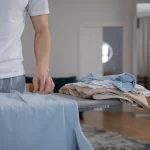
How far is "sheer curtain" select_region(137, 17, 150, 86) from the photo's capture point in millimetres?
5180

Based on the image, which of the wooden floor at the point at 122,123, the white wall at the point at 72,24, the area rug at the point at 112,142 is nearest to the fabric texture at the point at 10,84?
the area rug at the point at 112,142

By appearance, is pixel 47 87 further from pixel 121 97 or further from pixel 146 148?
Answer: pixel 146 148

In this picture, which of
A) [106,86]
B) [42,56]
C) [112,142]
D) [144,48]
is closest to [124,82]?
[106,86]

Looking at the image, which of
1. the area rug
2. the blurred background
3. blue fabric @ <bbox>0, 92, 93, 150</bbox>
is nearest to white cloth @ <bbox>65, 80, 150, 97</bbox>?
blue fabric @ <bbox>0, 92, 93, 150</bbox>

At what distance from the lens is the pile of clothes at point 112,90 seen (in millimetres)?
1086

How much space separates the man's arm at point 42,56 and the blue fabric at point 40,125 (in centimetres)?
14

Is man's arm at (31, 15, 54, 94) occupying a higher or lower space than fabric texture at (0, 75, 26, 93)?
higher

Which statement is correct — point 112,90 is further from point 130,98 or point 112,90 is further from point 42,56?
point 42,56

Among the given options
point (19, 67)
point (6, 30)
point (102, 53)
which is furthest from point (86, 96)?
point (102, 53)

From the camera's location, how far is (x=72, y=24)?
559 cm

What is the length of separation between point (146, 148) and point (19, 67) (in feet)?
7.27

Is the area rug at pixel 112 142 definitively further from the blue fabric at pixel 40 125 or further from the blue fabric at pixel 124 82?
the blue fabric at pixel 40 125

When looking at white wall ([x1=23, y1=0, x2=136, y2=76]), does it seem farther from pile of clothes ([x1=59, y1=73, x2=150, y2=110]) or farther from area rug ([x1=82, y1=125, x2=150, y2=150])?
pile of clothes ([x1=59, y1=73, x2=150, y2=110])

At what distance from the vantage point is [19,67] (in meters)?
1.10
